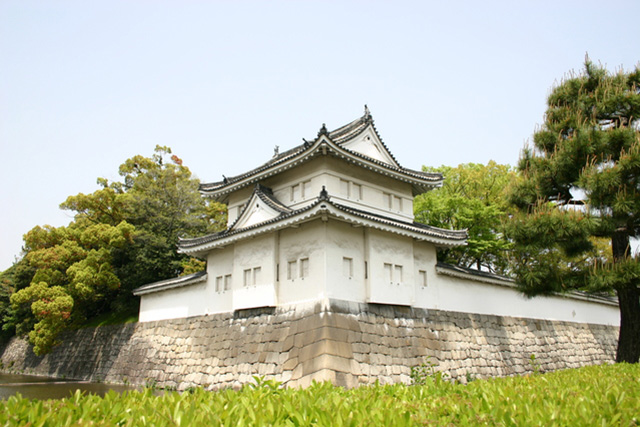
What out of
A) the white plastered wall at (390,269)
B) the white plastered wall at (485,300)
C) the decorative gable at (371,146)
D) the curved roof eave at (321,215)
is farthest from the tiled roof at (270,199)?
the white plastered wall at (485,300)

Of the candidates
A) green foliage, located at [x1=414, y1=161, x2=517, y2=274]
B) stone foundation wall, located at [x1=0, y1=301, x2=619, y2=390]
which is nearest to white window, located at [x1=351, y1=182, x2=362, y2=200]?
stone foundation wall, located at [x1=0, y1=301, x2=619, y2=390]

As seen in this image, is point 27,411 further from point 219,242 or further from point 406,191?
point 406,191

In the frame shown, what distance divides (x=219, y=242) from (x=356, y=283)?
5.32 m

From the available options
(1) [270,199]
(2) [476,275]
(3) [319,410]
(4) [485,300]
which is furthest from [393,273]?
(3) [319,410]

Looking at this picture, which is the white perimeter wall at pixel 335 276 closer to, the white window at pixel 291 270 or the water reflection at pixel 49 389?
the white window at pixel 291 270

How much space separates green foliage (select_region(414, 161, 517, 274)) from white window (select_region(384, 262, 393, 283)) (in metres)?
11.2

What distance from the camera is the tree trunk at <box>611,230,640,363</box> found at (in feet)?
47.3

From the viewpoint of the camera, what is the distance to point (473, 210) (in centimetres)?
2562

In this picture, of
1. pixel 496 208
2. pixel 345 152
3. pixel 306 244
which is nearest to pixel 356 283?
pixel 306 244

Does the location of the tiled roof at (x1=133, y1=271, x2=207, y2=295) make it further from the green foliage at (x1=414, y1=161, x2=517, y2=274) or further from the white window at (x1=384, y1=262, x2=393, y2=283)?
the green foliage at (x1=414, y1=161, x2=517, y2=274)

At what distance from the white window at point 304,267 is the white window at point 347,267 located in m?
1.13

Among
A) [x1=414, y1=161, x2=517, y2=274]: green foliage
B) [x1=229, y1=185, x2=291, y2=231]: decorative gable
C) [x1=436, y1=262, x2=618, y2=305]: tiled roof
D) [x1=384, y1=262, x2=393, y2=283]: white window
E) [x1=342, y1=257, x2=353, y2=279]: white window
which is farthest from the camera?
[x1=414, y1=161, x2=517, y2=274]: green foliage

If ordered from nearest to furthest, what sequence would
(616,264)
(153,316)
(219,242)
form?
(616,264), (219,242), (153,316)

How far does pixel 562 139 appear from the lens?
616 inches
